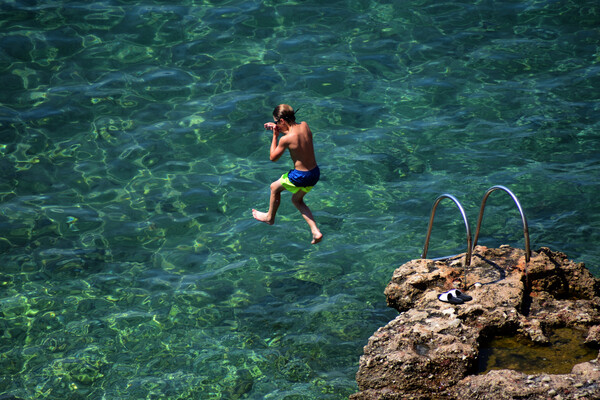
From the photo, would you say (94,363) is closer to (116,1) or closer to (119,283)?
(119,283)

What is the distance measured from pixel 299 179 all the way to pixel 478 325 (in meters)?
2.84

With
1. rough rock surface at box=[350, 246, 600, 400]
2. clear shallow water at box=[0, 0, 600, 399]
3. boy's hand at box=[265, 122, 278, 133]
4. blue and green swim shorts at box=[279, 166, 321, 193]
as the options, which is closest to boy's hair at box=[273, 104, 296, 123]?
boy's hand at box=[265, 122, 278, 133]

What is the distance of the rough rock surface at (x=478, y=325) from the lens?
5.54 meters

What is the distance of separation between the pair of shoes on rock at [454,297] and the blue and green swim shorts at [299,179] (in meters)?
2.21

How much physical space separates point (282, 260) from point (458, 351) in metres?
4.01

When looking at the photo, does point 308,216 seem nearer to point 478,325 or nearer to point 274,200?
point 274,200

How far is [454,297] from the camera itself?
21.8ft

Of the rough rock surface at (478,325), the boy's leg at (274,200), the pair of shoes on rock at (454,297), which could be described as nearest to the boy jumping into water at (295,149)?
the boy's leg at (274,200)

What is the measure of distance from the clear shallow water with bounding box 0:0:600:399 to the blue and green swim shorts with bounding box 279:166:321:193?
5.46ft

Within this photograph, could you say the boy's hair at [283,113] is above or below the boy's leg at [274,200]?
above

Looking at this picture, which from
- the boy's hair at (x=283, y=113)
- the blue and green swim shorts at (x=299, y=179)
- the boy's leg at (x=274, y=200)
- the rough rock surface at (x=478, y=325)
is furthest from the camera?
the boy's leg at (x=274, y=200)

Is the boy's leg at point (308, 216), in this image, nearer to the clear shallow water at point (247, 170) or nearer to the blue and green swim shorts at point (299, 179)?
the blue and green swim shorts at point (299, 179)

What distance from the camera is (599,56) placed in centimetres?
1365

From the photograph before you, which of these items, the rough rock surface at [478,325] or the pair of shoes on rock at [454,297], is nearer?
the rough rock surface at [478,325]
